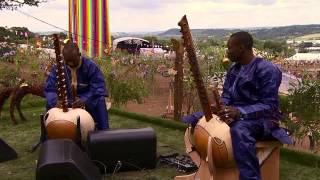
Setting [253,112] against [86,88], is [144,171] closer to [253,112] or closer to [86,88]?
[86,88]

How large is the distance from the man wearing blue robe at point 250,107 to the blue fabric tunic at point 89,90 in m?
1.91

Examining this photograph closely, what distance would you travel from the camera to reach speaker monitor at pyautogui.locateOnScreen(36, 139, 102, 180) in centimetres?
346

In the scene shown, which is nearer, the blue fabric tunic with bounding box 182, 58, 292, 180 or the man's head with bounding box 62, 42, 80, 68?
the blue fabric tunic with bounding box 182, 58, 292, 180

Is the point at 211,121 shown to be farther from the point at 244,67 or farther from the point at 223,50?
the point at 223,50

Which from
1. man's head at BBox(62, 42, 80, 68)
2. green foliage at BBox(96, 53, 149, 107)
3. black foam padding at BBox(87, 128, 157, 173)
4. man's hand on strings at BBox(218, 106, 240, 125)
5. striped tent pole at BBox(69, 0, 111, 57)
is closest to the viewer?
man's hand on strings at BBox(218, 106, 240, 125)

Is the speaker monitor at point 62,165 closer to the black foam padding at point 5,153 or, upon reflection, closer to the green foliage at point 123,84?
the black foam padding at point 5,153

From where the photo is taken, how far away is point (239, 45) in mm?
4152

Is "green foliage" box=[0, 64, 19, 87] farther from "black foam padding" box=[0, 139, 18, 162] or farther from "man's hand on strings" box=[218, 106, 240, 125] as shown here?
"man's hand on strings" box=[218, 106, 240, 125]

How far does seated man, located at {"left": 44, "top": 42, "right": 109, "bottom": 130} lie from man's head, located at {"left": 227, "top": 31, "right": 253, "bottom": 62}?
2.03m

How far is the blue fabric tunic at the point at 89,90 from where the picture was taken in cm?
563

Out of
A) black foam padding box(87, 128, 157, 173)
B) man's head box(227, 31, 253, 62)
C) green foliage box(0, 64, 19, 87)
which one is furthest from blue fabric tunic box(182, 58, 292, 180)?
green foliage box(0, 64, 19, 87)

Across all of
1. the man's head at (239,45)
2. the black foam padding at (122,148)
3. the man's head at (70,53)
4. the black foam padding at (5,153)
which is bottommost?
the black foam padding at (5,153)

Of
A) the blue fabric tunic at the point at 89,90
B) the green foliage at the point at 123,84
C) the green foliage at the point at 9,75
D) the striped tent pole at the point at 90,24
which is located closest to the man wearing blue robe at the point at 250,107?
the blue fabric tunic at the point at 89,90

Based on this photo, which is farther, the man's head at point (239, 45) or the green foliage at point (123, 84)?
the green foliage at point (123, 84)
